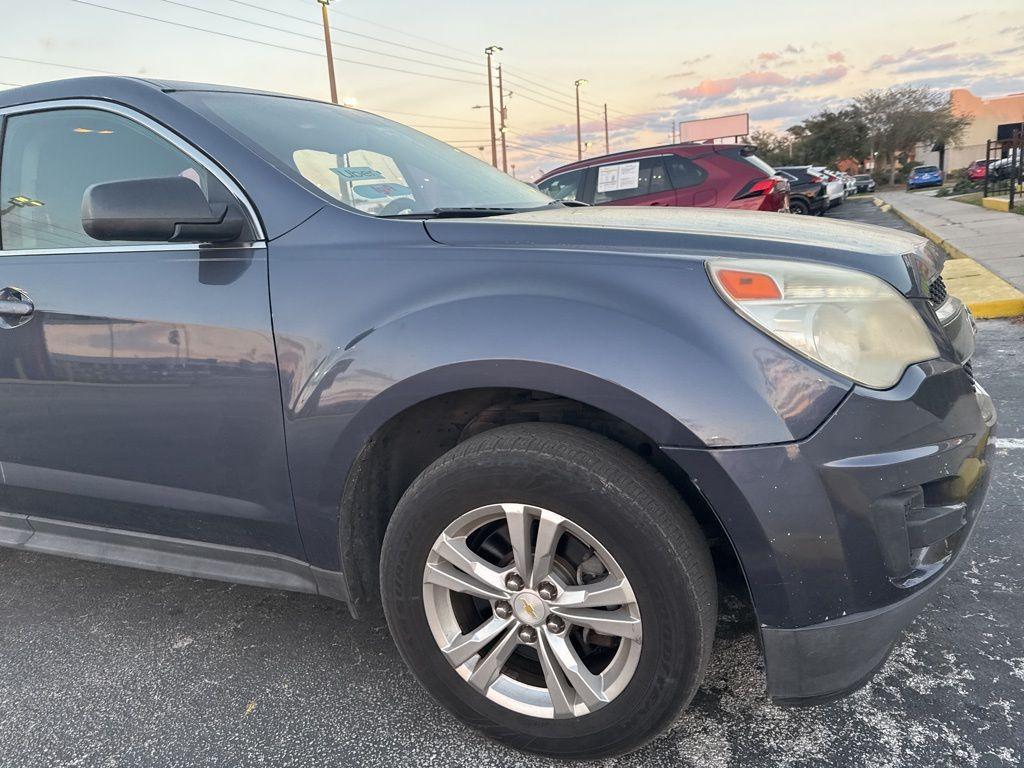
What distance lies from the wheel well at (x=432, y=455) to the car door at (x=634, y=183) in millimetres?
6948

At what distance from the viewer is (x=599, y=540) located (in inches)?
60.9

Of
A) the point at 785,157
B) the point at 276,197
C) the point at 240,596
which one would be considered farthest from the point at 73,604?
the point at 785,157

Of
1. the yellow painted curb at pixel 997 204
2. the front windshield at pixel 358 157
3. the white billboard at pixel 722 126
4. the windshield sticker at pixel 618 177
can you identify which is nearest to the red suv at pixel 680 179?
the windshield sticker at pixel 618 177

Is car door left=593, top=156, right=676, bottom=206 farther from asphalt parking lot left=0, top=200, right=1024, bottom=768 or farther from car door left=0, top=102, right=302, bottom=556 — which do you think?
car door left=0, top=102, right=302, bottom=556

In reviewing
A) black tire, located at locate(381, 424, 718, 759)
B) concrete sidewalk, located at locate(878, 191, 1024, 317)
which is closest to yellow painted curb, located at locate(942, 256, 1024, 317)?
concrete sidewalk, located at locate(878, 191, 1024, 317)

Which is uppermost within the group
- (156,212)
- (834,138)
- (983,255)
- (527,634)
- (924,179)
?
(834,138)

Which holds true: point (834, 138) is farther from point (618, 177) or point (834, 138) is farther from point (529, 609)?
point (529, 609)

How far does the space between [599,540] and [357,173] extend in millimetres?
1397

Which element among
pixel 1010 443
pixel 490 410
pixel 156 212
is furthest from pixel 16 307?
pixel 1010 443

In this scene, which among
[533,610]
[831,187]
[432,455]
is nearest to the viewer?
[533,610]

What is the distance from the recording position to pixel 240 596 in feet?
8.70

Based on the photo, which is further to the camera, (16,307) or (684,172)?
(684,172)

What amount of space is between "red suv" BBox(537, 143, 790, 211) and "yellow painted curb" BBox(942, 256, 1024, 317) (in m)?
2.07

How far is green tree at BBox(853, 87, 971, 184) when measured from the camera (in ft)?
156
